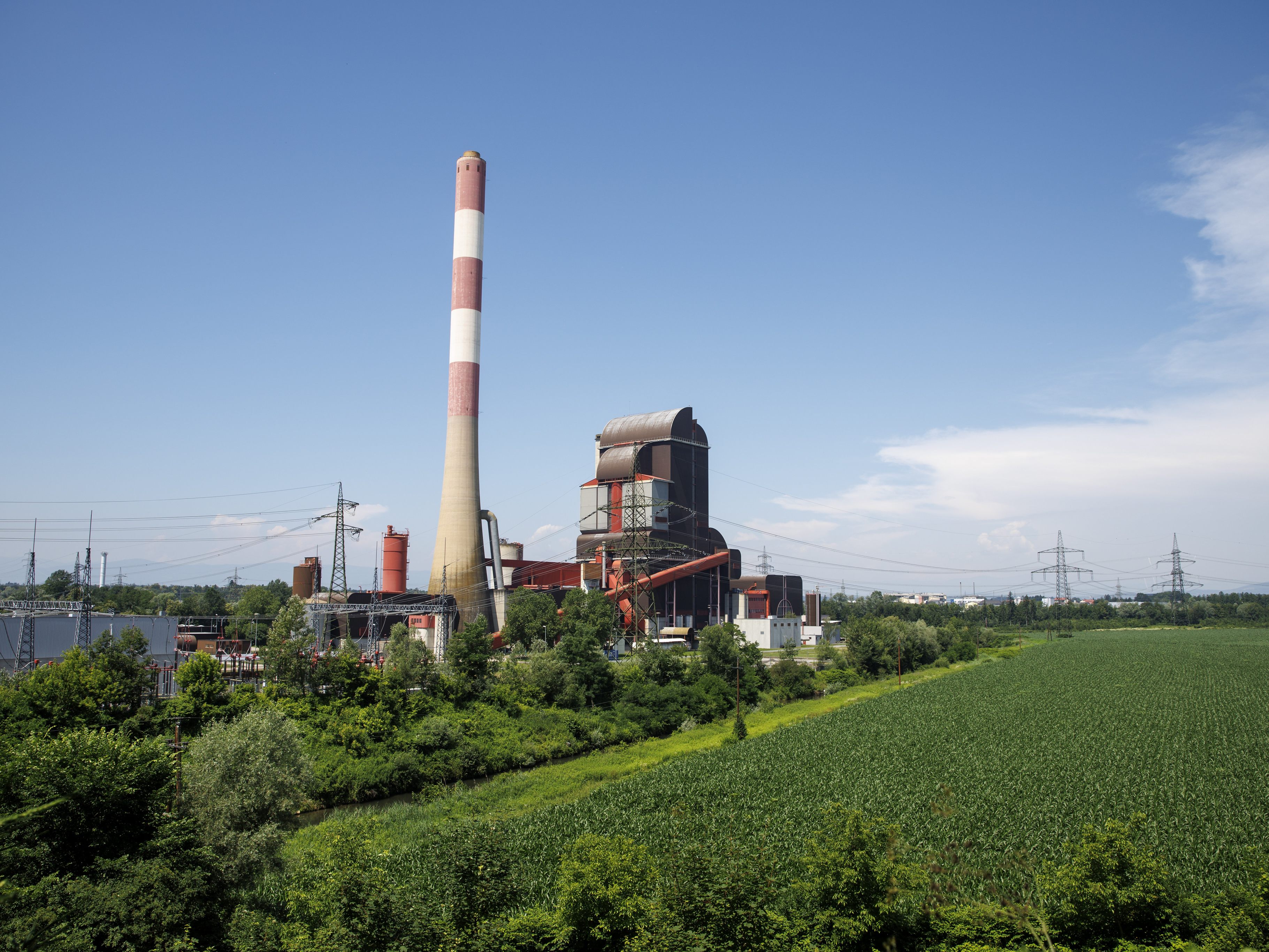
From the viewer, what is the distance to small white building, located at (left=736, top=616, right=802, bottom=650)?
7294 centimetres

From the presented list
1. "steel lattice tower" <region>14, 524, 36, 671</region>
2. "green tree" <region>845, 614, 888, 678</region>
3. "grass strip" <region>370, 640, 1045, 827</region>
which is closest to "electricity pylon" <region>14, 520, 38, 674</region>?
"steel lattice tower" <region>14, 524, 36, 671</region>

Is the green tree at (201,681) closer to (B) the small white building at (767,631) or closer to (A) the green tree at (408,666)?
(A) the green tree at (408,666)

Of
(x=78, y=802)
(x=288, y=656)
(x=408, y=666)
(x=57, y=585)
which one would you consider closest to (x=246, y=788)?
(x=78, y=802)

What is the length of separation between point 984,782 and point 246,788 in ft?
68.2

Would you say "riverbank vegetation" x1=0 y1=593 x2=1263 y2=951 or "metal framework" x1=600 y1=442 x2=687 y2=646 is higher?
"metal framework" x1=600 y1=442 x2=687 y2=646

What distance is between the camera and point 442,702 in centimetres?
3856

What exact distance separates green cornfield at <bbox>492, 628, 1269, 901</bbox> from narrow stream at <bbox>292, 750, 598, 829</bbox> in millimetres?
6529

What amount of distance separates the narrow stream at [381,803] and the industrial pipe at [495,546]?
1297 inches

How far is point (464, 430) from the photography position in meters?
55.9

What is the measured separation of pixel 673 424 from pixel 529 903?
209ft

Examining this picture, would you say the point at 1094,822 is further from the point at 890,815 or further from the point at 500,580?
the point at 500,580

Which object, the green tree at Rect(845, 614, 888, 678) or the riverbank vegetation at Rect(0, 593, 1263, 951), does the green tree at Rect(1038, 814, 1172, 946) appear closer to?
the riverbank vegetation at Rect(0, 593, 1263, 951)

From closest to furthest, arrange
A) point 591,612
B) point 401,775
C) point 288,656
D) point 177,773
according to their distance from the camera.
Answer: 1. point 177,773
2. point 401,775
3. point 288,656
4. point 591,612

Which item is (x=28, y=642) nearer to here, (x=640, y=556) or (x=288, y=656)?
(x=288, y=656)
